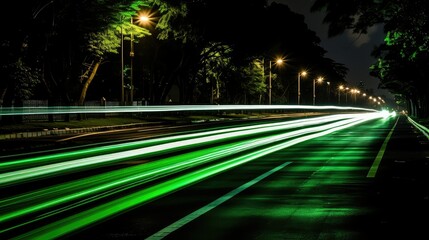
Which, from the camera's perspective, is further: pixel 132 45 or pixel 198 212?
pixel 132 45

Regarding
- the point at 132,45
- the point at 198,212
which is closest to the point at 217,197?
the point at 198,212

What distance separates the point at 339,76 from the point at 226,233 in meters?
152

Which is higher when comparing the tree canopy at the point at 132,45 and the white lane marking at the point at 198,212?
the tree canopy at the point at 132,45

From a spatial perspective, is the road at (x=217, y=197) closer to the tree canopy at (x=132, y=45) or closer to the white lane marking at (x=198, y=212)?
the white lane marking at (x=198, y=212)

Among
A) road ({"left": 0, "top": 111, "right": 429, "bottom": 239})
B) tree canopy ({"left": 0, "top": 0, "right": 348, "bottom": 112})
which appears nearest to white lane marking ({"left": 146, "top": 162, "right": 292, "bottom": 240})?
road ({"left": 0, "top": 111, "right": 429, "bottom": 239})

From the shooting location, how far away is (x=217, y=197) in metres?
10.3

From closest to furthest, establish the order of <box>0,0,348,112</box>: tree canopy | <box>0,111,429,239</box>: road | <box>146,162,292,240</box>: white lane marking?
<box>146,162,292,240</box>: white lane marking
<box>0,111,429,239</box>: road
<box>0,0,348,112</box>: tree canopy

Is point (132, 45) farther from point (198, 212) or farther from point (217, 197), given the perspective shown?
point (198, 212)

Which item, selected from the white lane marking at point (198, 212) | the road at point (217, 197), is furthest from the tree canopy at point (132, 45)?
the white lane marking at point (198, 212)

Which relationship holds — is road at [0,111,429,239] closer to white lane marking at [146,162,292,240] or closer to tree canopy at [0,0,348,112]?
white lane marking at [146,162,292,240]

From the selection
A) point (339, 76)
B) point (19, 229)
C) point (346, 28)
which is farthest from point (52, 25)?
point (339, 76)

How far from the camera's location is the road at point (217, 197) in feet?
25.3

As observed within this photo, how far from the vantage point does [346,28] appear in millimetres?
26672

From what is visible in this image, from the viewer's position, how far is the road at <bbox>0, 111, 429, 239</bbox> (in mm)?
7699
